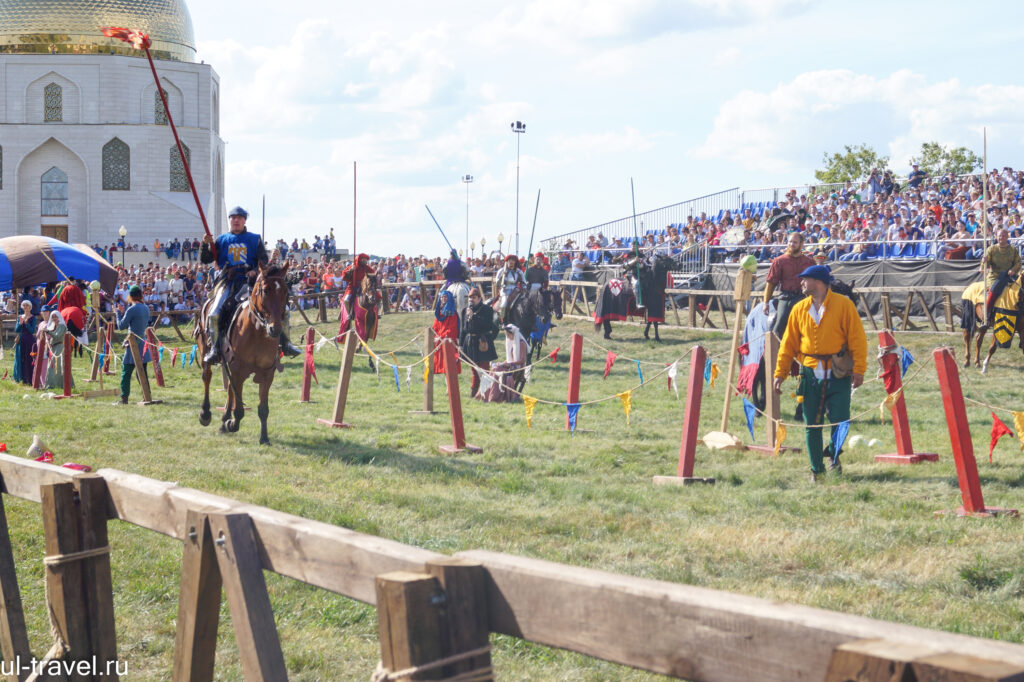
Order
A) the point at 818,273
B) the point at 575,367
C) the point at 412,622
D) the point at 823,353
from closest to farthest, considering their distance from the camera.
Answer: the point at 412,622 → the point at 818,273 → the point at 823,353 → the point at 575,367

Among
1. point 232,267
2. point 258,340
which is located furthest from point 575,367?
point 232,267

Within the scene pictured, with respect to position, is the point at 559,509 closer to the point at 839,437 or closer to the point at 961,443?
the point at 839,437

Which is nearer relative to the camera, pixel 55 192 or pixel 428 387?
pixel 428 387

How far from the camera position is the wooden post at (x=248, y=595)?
3352 mm

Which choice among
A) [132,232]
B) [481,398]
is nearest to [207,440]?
[481,398]

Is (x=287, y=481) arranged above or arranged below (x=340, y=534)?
below

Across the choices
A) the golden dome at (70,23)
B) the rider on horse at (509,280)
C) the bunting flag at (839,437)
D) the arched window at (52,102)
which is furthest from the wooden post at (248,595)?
the arched window at (52,102)

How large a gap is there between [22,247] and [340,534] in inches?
1170

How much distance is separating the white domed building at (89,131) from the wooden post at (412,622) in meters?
64.1

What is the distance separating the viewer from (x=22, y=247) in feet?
97.8

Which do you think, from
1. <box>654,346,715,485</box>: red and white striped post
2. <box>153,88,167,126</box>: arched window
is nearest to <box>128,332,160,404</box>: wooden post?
<box>654,346,715,485</box>: red and white striped post

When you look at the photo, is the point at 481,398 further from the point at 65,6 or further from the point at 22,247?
the point at 65,6

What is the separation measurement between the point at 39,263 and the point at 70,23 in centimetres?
3917

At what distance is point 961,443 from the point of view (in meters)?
8.23
